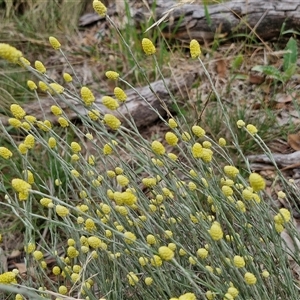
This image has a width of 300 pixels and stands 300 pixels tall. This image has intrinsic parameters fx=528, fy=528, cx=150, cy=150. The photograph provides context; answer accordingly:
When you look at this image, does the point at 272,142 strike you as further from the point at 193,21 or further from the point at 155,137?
the point at 193,21

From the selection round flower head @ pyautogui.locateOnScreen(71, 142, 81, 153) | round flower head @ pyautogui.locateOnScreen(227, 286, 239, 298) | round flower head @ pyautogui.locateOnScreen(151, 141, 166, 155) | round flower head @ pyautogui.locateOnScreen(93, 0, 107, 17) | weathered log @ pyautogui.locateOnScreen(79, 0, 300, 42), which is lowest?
weathered log @ pyautogui.locateOnScreen(79, 0, 300, 42)

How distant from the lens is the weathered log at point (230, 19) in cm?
256

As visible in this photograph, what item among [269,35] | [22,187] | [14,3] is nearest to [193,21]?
[269,35]

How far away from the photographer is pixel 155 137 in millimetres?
2309

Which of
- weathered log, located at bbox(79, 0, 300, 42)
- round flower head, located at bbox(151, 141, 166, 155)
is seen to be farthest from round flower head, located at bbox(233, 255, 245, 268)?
weathered log, located at bbox(79, 0, 300, 42)

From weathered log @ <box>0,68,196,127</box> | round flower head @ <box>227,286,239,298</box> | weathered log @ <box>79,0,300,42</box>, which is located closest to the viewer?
round flower head @ <box>227,286,239,298</box>

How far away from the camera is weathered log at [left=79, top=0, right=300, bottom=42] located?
2.56m

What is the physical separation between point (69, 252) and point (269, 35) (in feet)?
5.84

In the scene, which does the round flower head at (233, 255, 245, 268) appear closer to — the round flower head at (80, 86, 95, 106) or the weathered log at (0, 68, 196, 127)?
the round flower head at (80, 86, 95, 106)

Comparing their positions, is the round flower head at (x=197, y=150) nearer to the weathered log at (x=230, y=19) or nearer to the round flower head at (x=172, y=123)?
the round flower head at (x=172, y=123)

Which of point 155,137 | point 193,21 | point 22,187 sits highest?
point 22,187

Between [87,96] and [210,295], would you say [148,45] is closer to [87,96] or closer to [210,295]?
[87,96]

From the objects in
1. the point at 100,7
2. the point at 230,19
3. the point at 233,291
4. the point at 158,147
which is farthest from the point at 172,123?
the point at 230,19

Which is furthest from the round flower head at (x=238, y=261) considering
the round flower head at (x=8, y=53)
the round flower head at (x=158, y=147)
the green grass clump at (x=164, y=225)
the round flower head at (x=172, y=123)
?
the round flower head at (x=8, y=53)
